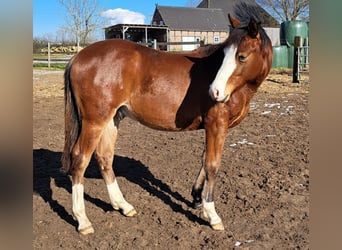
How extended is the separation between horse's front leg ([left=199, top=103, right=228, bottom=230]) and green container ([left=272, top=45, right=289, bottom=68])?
1674 centimetres

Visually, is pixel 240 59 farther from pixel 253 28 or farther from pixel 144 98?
pixel 144 98

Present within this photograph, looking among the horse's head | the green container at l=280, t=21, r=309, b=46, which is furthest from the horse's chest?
the green container at l=280, t=21, r=309, b=46

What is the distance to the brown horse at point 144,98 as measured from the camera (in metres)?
2.98

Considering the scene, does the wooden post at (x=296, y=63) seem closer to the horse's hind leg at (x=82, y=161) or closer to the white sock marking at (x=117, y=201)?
the white sock marking at (x=117, y=201)

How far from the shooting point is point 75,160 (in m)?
3.08

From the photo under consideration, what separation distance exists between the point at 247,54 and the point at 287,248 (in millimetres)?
1675

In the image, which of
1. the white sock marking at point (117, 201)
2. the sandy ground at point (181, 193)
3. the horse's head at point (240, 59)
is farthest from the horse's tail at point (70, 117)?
the horse's head at point (240, 59)

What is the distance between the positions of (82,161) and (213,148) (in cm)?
125

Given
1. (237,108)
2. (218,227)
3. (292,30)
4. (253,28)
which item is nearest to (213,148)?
(237,108)

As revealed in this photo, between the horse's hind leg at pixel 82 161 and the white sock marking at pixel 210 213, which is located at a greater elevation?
the horse's hind leg at pixel 82 161

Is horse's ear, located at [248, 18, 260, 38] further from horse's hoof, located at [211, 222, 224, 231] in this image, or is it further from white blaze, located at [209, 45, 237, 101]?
horse's hoof, located at [211, 222, 224, 231]
